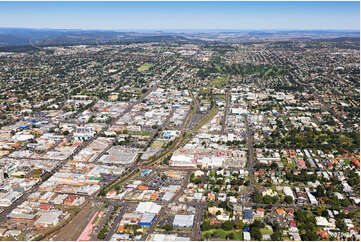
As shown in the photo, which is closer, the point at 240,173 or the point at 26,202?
the point at 26,202

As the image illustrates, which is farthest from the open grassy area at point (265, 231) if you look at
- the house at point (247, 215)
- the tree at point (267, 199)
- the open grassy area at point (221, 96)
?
the open grassy area at point (221, 96)

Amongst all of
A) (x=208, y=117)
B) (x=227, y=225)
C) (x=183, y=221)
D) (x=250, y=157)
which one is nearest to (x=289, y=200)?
(x=227, y=225)

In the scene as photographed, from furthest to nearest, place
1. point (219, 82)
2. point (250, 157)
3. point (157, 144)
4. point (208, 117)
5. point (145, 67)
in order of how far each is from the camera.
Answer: point (145, 67) < point (219, 82) < point (208, 117) < point (157, 144) < point (250, 157)

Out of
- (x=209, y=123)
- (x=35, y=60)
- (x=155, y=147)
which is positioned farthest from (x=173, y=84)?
(x=35, y=60)

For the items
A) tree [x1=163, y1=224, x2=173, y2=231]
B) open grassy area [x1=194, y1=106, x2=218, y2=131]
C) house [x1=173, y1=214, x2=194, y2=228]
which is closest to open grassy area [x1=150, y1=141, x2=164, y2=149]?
open grassy area [x1=194, y1=106, x2=218, y2=131]

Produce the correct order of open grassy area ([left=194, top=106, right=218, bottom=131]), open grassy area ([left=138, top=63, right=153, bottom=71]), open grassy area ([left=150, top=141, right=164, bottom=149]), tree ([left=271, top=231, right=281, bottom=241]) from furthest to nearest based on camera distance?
1. open grassy area ([left=138, top=63, right=153, bottom=71])
2. open grassy area ([left=194, top=106, right=218, bottom=131])
3. open grassy area ([left=150, top=141, right=164, bottom=149])
4. tree ([left=271, top=231, right=281, bottom=241])

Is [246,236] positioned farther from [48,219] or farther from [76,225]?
[48,219]

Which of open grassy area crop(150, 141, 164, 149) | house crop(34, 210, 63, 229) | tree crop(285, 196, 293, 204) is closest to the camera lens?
house crop(34, 210, 63, 229)

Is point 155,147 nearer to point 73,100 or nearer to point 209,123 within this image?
point 209,123

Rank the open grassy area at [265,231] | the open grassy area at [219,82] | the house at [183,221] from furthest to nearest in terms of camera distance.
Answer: the open grassy area at [219,82], the house at [183,221], the open grassy area at [265,231]

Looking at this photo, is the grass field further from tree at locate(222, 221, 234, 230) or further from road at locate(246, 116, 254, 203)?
tree at locate(222, 221, 234, 230)

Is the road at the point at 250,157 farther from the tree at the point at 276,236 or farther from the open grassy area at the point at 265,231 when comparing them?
the tree at the point at 276,236
